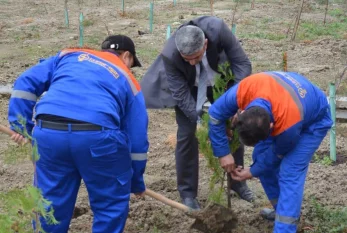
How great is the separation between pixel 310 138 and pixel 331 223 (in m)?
1.08

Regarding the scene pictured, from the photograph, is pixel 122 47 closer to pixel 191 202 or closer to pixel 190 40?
pixel 190 40

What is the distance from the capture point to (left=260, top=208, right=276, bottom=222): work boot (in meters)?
5.45

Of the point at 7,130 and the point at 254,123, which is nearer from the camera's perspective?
the point at 254,123

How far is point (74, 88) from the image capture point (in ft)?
13.2

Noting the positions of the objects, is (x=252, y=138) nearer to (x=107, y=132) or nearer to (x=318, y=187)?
(x=107, y=132)

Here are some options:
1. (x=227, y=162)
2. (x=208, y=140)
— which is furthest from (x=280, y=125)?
(x=208, y=140)

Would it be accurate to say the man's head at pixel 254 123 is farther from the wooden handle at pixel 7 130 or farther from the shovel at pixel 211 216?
the wooden handle at pixel 7 130

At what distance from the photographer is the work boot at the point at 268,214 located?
545cm

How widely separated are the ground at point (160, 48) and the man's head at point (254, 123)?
4.82 ft

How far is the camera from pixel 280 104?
4.20 meters

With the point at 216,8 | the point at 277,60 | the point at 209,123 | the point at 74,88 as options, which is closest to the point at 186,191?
the point at 209,123

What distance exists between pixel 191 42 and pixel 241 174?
44.8 inches

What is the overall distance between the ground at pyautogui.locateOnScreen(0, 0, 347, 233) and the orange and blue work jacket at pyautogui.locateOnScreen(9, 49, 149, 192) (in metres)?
1.36

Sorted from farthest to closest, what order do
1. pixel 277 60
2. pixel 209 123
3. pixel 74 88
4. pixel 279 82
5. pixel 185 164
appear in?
1. pixel 277 60
2. pixel 185 164
3. pixel 209 123
4. pixel 279 82
5. pixel 74 88
